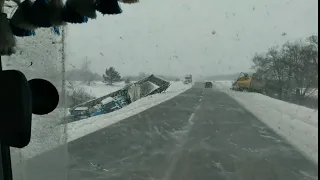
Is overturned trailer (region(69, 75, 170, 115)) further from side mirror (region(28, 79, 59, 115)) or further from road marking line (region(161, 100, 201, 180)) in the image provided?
side mirror (region(28, 79, 59, 115))

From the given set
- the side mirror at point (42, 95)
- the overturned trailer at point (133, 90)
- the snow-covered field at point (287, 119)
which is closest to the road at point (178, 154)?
the snow-covered field at point (287, 119)

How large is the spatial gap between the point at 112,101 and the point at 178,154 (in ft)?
7.13

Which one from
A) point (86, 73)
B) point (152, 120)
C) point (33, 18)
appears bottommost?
point (152, 120)

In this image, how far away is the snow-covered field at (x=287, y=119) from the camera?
624 cm

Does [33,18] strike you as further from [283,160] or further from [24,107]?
[283,160]

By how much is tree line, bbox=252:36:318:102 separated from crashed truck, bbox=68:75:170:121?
1.84 m

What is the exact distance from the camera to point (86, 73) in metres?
4.70

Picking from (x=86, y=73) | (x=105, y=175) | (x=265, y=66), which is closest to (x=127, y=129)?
(x=105, y=175)

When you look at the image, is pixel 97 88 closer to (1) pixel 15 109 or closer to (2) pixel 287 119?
(1) pixel 15 109

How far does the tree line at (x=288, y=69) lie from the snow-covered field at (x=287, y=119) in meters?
0.41

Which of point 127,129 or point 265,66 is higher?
point 265,66

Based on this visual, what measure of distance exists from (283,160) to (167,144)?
8.50ft

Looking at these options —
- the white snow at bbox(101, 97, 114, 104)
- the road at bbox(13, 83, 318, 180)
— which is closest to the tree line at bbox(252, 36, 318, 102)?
the road at bbox(13, 83, 318, 180)

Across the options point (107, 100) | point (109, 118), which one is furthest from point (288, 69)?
point (109, 118)
